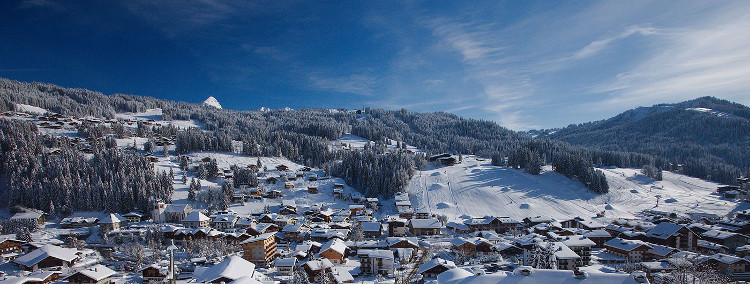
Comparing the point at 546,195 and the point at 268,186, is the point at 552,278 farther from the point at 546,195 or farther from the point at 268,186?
the point at 268,186

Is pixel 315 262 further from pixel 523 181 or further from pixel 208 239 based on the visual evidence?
pixel 523 181

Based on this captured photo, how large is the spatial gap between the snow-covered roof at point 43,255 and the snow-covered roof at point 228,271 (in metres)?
17.5

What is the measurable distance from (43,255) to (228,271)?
22.9 m

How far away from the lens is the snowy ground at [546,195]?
71938 millimetres

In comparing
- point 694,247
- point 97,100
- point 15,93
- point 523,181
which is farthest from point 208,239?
point 97,100

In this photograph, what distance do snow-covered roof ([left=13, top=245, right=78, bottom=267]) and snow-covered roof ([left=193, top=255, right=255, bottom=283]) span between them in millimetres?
17485

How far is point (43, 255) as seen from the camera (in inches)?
1401

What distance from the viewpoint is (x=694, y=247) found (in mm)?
45812

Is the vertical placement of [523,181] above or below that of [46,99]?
below

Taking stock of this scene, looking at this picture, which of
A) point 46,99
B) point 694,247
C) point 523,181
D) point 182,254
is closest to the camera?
point 182,254

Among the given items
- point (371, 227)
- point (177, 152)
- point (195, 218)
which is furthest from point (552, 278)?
point (177, 152)

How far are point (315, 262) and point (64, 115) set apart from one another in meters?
136

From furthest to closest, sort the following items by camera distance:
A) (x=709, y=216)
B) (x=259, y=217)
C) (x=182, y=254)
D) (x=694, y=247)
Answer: (x=709, y=216) < (x=259, y=217) < (x=694, y=247) < (x=182, y=254)

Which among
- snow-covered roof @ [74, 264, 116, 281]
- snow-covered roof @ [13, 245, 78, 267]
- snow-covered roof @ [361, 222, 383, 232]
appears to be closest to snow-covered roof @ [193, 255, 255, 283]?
snow-covered roof @ [74, 264, 116, 281]
